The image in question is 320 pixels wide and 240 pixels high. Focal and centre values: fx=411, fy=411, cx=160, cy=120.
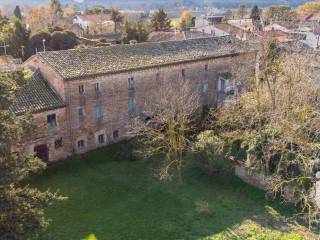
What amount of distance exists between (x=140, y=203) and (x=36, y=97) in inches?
462

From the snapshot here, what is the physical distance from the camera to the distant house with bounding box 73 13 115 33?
303ft

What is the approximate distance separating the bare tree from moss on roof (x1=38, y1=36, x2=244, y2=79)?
2583mm

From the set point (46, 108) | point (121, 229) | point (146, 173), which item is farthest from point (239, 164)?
point (46, 108)

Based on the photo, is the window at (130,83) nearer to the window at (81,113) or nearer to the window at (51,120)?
the window at (81,113)

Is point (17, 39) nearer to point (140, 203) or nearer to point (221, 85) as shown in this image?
point (221, 85)

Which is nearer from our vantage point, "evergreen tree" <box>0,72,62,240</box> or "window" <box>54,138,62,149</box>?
"evergreen tree" <box>0,72,62,240</box>

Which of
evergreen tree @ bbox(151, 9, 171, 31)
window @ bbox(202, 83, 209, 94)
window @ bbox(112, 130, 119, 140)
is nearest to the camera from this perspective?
window @ bbox(112, 130, 119, 140)

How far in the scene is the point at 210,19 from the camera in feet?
Answer: 267

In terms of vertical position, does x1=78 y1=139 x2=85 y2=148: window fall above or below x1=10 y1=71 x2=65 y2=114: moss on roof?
below

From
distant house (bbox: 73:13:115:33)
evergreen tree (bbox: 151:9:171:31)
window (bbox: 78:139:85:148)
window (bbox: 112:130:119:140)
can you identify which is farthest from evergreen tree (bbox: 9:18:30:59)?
evergreen tree (bbox: 151:9:171:31)

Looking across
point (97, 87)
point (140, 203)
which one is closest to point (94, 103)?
point (97, 87)

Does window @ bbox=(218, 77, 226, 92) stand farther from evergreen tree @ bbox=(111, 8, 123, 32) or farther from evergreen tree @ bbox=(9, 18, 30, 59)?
evergreen tree @ bbox=(111, 8, 123, 32)

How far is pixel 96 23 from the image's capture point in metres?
94.2

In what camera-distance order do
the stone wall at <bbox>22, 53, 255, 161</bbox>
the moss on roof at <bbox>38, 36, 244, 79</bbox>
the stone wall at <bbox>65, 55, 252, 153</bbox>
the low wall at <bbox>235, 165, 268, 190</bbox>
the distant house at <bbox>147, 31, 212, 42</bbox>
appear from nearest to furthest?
the low wall at <bbox>235, 165, 268, 190</bbox> < the stone wall at <bbox>22, 53, 255, 161</bbox> < the stone wall at <bbox>65, 55, 252, 153</bbox> < the moss on roof at <bbox>38, 36, 244, 79</bbox> < the distant house at <bbox>147, 31, 212, 42</bbox>
